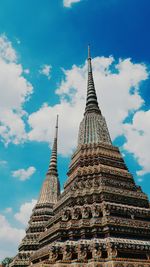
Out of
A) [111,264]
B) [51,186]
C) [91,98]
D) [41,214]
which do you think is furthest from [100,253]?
[51,186]

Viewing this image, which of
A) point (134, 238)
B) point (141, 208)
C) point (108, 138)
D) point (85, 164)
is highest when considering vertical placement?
point (108, 138)

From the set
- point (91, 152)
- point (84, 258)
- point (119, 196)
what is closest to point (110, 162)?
point (91, 152)

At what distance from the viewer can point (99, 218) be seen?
28.0 meters

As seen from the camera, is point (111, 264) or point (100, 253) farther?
point (100, 253)

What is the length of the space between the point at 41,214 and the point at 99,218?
23.1 m

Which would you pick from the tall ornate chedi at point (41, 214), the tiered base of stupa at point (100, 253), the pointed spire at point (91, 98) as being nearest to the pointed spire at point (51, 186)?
the tall ornate chedi at point (41, 214)

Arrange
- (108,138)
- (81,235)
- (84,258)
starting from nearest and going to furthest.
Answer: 1. (84,258)
2. (81,235)
3. (108,138)

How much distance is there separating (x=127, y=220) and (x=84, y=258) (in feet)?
19.8

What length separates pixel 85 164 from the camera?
36.3 metres

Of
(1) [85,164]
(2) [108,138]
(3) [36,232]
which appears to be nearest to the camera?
(1) [85,164]

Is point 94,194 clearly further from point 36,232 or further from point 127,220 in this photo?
point 36,232

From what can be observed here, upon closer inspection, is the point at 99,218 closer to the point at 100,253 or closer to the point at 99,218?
the point at 99,218

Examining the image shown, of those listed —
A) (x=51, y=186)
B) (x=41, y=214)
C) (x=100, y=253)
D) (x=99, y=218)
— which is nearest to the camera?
(x=100, y=253)

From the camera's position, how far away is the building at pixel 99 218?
1012 inches
